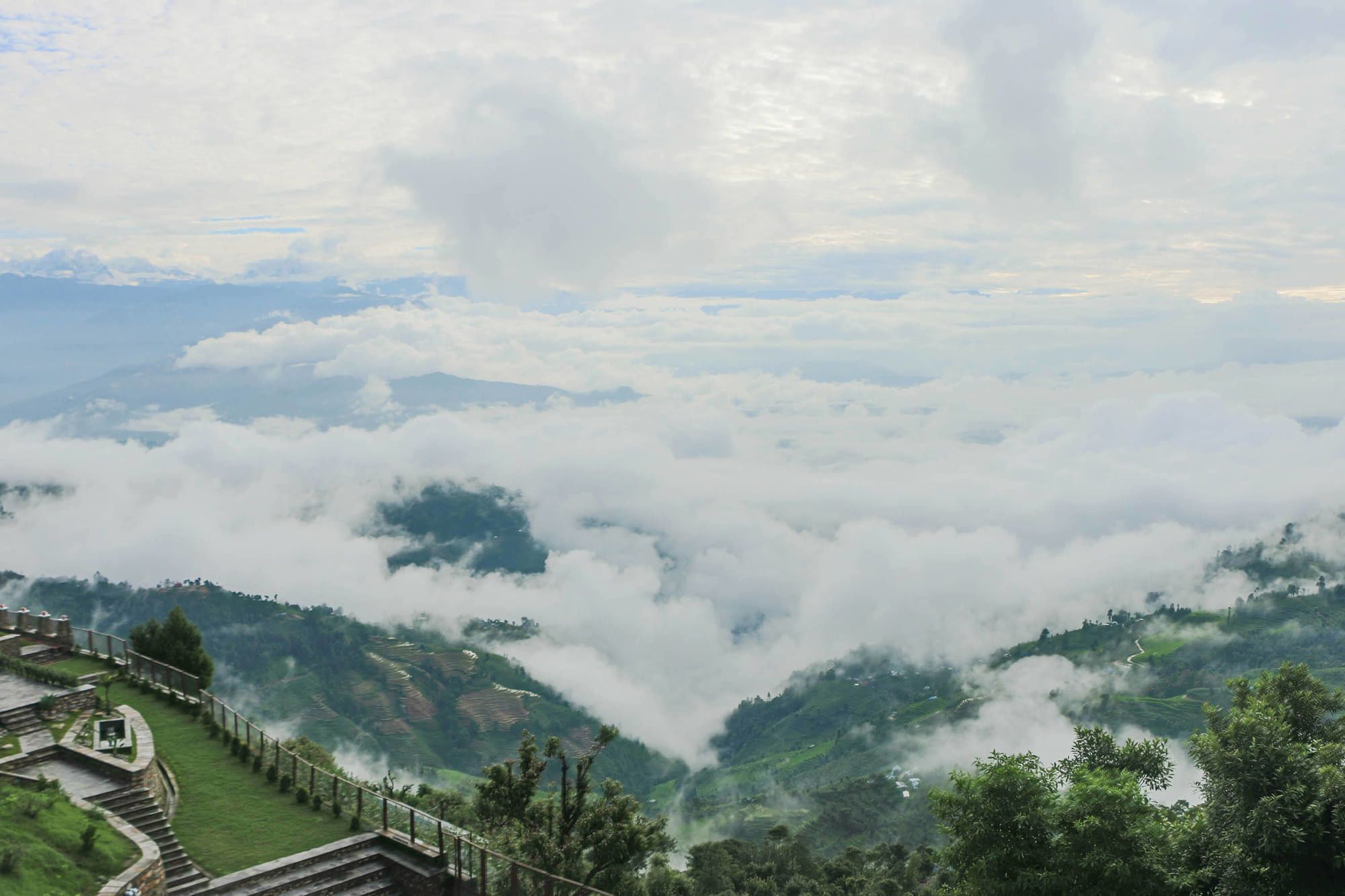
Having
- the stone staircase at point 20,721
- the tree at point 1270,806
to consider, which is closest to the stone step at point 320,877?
the stone staircase at point 20,721

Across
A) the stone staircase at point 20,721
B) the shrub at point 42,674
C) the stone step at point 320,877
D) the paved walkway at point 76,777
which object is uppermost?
the shrub at point 42,674

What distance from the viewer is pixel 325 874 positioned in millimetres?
28266

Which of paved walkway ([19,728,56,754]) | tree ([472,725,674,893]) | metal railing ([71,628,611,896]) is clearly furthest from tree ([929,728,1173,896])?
paved walkway ([19,728,56,754])

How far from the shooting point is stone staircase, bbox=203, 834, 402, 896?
26.9m

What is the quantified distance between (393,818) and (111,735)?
12.0 meters

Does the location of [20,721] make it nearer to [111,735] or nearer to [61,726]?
[61,726]

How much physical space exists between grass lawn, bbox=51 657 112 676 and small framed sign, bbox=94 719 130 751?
13.2m

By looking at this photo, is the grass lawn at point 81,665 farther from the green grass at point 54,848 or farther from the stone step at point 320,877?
the stone step at point 320,877

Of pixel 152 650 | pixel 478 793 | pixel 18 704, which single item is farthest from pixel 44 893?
pixel 152 650

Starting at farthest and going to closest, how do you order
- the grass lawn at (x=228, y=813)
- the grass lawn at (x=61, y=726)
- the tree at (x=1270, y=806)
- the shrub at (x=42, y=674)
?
the shrub at (x=42, y=674), the grass lawn at (x=61, y=726), the grass lawn at (x=228, y=813), the tree at (x=1270, y=806)

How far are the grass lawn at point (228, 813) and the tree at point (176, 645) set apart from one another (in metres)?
11.9

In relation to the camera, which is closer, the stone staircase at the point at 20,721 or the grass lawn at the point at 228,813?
the grass lawn at the point at 228,813

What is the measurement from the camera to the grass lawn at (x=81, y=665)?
45.4 m

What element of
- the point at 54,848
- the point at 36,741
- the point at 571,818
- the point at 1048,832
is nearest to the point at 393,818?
the point at 571,818
